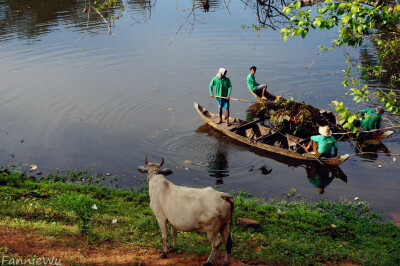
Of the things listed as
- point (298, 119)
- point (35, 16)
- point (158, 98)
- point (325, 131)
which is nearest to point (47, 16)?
point (35, 16)

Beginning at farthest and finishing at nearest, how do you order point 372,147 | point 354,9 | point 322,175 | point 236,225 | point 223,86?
point 223,86 < point 372,147 < point 322,175 < point 236,225 < point 354,9

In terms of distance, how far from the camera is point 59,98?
20.3 meters

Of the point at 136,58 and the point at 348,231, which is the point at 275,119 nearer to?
the point at 348,231

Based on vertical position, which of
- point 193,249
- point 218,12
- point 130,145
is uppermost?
point 218,12

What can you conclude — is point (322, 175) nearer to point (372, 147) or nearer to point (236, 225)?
point (372, 147)

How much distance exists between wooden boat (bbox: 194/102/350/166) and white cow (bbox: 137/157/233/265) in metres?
7.03

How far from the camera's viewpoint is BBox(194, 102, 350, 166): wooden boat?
43.3ft

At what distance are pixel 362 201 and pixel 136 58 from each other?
18943 millimetres

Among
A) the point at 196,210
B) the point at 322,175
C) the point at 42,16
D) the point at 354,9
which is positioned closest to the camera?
the point at 354,9

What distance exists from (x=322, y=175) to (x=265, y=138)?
8.60 ft

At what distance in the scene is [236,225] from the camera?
8.97 meters

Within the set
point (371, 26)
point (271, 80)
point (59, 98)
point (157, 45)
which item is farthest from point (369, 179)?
point (157, 45)

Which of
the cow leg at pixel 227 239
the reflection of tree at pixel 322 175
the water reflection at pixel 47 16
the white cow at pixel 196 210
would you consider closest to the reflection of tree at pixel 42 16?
the water reflection at pixel 47 16

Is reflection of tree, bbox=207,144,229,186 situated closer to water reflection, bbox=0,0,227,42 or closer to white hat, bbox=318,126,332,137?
white hat, bbox=318,126,332,137
